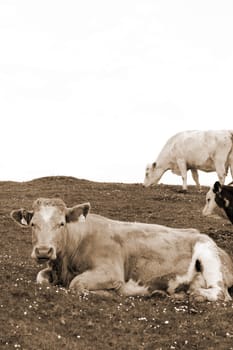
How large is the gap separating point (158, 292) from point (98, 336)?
2.69 m

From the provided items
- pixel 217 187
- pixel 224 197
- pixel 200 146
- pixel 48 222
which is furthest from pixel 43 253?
pixel 200 146

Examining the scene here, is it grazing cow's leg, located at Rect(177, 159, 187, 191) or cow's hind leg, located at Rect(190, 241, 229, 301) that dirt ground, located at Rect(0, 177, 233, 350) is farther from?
grazing cow's leg, located at Rect(177, 159, 187, 191)

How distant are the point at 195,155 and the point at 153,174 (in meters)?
3.01

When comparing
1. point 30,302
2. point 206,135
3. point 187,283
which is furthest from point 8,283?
point 206,135

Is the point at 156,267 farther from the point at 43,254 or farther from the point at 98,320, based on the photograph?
the point at 98,320

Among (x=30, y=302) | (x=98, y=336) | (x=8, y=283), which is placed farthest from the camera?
(x=8, y=283)

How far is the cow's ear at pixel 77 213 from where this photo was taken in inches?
557

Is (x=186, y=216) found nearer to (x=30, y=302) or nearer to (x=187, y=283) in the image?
(x=187, y=283)

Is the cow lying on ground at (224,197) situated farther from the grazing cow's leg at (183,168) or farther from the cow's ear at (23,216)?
the grazing cow's leg at (183,168)

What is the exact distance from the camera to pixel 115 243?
1445 cm

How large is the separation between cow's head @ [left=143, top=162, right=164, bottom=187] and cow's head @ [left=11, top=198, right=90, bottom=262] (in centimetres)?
2517

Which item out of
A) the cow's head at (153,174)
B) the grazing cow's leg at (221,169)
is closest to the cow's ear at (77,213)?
the grazing cow's leg at (221,169)

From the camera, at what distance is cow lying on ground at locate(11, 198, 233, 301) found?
1368 cm

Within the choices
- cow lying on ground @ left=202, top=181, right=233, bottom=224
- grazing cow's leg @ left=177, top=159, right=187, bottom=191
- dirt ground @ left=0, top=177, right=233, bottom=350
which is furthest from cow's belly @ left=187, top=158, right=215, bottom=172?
dirt ground @ left=0, top=177, right=233, bottom=350
